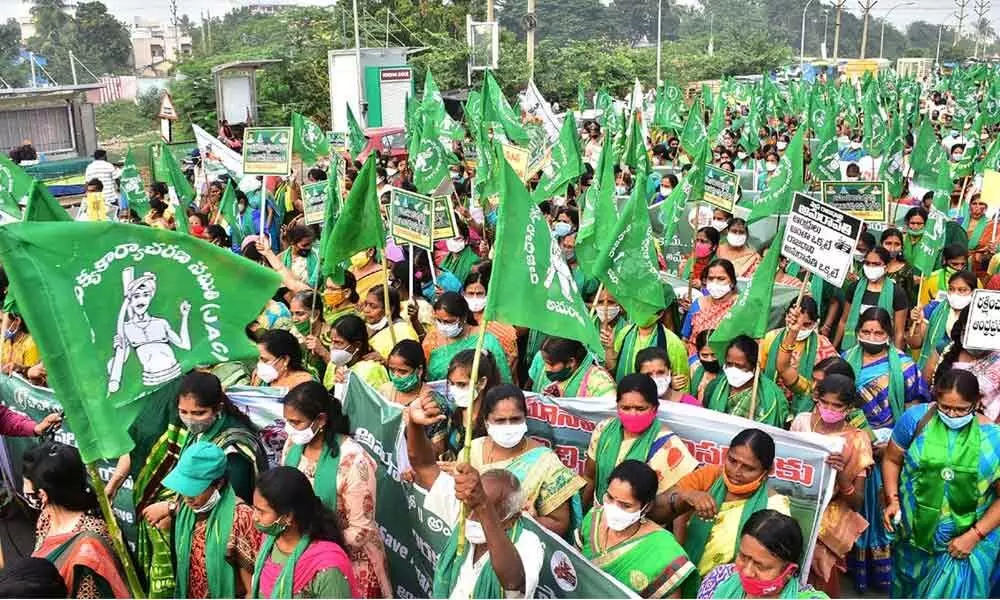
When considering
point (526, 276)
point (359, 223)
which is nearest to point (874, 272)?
point (359, 223)

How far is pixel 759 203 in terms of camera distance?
8.76 meters

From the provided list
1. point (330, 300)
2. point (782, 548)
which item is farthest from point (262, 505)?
point (330, 300)

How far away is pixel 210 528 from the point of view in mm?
3545

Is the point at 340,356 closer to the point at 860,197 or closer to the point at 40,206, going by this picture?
the point at 40,206

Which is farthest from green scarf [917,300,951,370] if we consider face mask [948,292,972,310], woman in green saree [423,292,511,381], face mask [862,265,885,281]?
woman in green saree [423,292,511,381]

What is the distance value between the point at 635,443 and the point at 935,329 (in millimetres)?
3091

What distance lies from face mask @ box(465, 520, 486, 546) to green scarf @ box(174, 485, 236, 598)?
3.11 feet

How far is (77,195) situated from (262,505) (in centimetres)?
1584

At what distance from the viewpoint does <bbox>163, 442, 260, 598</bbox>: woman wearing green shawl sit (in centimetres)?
349

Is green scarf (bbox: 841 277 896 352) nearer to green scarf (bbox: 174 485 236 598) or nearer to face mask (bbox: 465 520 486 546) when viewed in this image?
face mask (bbox: 465 520 486 546)

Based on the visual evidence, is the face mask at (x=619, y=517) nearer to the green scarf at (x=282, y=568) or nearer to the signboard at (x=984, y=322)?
the green scarf at (x=282, y=568)

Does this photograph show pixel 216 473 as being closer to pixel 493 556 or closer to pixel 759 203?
pixel 493 556

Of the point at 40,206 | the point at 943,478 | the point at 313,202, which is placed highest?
the point at 40,206

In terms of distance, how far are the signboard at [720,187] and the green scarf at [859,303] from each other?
2.30 meters
